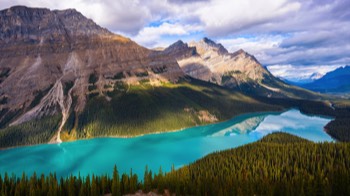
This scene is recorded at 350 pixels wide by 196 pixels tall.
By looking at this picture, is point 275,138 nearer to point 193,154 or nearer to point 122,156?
point 193,154

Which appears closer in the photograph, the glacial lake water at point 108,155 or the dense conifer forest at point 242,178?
the dense conifer forest at point 242,178

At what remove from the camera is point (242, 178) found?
83.6m

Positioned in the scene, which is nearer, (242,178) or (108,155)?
(242,178)

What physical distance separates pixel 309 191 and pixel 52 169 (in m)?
110

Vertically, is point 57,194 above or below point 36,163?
above

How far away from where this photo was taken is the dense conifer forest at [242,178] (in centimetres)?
6406

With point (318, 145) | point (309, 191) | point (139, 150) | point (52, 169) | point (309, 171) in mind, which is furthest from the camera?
point (139, 150)

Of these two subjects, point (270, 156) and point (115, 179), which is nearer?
point (115, 179)

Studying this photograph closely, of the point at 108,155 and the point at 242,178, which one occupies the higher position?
the point at 242,178

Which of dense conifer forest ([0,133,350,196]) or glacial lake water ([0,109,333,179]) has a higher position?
dense conifer forest ([0,133,350,196])

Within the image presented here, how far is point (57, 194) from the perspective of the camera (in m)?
63.5

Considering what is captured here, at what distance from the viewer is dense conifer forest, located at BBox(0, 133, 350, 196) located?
64.1 meters

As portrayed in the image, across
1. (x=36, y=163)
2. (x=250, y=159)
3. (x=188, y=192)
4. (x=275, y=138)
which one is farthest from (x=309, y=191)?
(x=36, y=163)

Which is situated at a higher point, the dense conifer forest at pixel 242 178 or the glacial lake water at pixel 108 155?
the dense conifer forest at pixel 242 178
